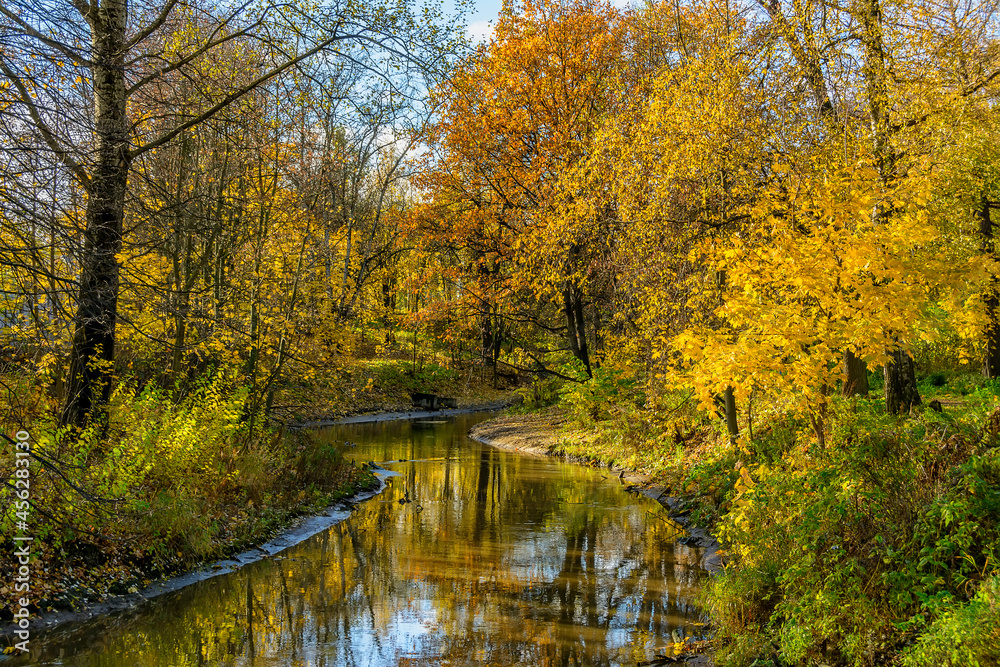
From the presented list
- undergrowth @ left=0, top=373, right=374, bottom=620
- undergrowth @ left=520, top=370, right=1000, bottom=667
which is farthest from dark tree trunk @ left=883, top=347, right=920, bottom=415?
undergrowth @ left=0, top=373, right=374, bottom=620

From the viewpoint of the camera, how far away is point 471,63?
9938 millimetres

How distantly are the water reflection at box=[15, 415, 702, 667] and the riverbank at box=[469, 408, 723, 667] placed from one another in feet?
1.08

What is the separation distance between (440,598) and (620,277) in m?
9.07

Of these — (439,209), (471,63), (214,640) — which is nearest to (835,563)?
(214,640)

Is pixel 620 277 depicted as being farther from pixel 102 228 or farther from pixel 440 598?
pixel 102 228

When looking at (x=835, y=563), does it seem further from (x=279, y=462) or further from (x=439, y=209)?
(x=439, y=209)

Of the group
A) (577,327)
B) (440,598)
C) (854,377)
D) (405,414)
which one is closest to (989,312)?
(854,377)

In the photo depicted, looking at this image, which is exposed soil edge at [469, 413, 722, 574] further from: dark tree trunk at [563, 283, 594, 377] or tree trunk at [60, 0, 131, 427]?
tree trunk at [60, 0, 131, 427]

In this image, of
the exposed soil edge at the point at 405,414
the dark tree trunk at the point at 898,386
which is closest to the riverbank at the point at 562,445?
the dark tree trunk at the point at 898,386

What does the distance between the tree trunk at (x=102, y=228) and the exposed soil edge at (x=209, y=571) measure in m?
2.30

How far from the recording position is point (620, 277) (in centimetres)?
1620

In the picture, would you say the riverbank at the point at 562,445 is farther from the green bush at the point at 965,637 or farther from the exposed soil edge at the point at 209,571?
the exposed soil edge at the point at 209,571

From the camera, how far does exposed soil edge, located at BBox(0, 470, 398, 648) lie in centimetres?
745

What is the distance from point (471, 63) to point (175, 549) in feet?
23.7
